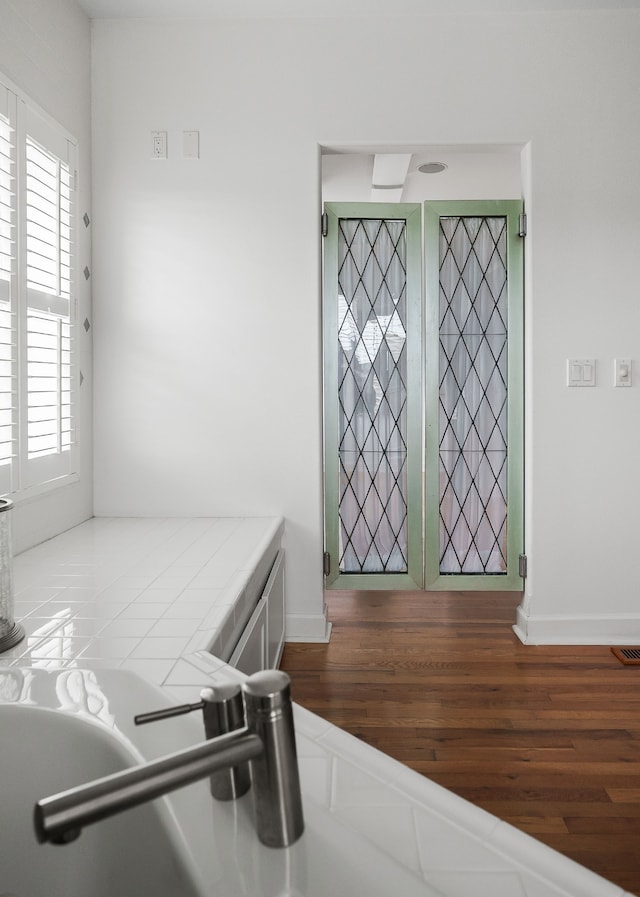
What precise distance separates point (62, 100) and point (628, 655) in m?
3.26

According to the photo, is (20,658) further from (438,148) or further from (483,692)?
(438,148)

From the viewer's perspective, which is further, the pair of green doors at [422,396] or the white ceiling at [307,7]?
the pair of green doors at [422,396]

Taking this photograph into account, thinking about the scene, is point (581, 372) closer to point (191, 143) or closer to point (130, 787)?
point (191, 143)

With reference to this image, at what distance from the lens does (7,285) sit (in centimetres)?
215

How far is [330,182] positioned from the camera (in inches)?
208

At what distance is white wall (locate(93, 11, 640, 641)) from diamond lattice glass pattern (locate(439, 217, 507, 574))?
30 centimetres

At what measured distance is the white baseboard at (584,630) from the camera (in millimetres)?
2971

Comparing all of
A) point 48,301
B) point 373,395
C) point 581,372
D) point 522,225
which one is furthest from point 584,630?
point 48,301


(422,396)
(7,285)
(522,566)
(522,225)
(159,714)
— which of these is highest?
(522,225)

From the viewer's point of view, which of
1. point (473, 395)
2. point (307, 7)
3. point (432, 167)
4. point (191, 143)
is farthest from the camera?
point (432, 167)

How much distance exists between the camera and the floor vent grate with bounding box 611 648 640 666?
109 inches

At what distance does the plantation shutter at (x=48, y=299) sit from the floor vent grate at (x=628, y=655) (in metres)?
2.45

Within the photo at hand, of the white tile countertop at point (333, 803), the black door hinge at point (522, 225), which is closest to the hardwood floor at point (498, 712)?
the white tile countertop at point (333, 803)

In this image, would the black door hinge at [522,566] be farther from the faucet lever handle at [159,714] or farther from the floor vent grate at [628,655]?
the faucet lever handle at [159,714]
